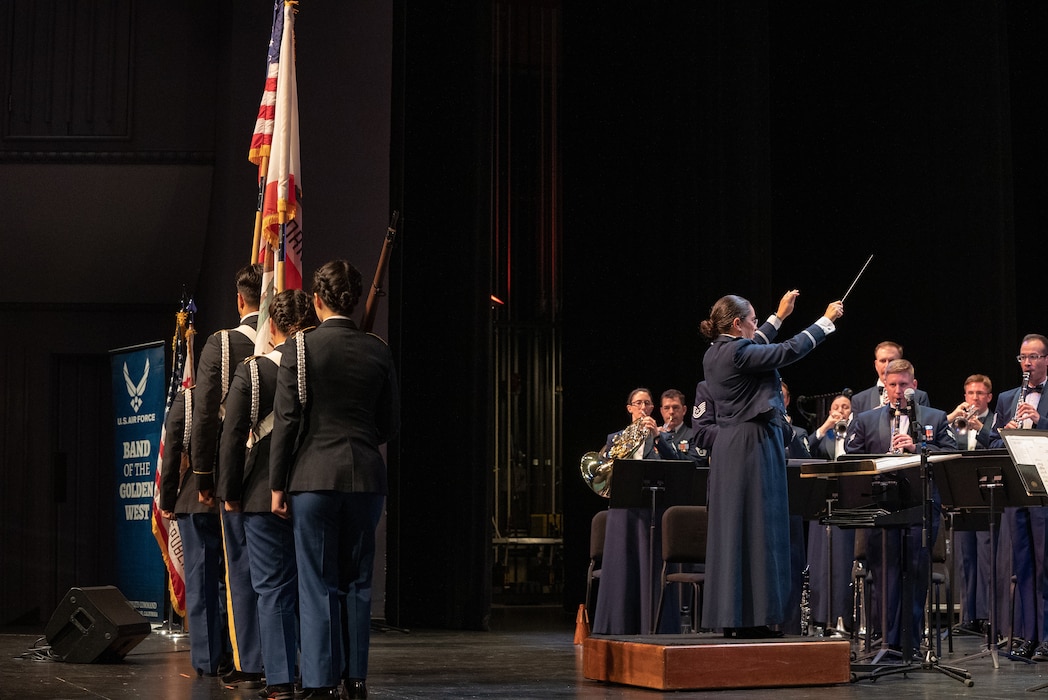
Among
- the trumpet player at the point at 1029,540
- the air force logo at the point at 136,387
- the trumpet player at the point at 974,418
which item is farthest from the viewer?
the air force logo at the point at 136,387

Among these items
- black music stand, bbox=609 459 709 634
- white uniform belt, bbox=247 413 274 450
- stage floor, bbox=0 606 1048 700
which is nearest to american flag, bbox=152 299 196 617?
stage floor, bbox=0 606 1048 700

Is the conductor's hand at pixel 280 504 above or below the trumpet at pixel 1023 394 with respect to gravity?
below

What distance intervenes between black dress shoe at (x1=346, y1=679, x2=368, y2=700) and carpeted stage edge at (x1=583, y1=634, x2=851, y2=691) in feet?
3.95

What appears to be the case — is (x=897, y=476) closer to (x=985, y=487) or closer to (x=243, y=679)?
(x=985, y=487)

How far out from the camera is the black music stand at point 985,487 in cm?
605

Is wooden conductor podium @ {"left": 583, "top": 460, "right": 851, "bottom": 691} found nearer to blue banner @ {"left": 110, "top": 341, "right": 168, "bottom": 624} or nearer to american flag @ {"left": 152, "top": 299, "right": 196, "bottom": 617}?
american flag @ {"left": 152, "top": 299, "right": 196, "bottom": 617}

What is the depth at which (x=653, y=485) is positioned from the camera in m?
7.24

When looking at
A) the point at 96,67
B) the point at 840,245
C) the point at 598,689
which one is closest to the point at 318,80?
the point at 96,67

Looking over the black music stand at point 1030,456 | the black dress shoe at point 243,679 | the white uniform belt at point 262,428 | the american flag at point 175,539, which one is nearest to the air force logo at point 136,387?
the american flag at point 175,539

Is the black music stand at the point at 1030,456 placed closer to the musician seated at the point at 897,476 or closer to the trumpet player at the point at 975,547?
the musician seated at the point at 897,476

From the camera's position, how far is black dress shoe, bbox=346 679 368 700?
4.56 metres

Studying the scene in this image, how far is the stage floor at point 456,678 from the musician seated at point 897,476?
0.41 meters

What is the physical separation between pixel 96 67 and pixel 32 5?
2.13ft

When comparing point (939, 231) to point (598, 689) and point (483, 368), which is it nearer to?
point (483, 368)
